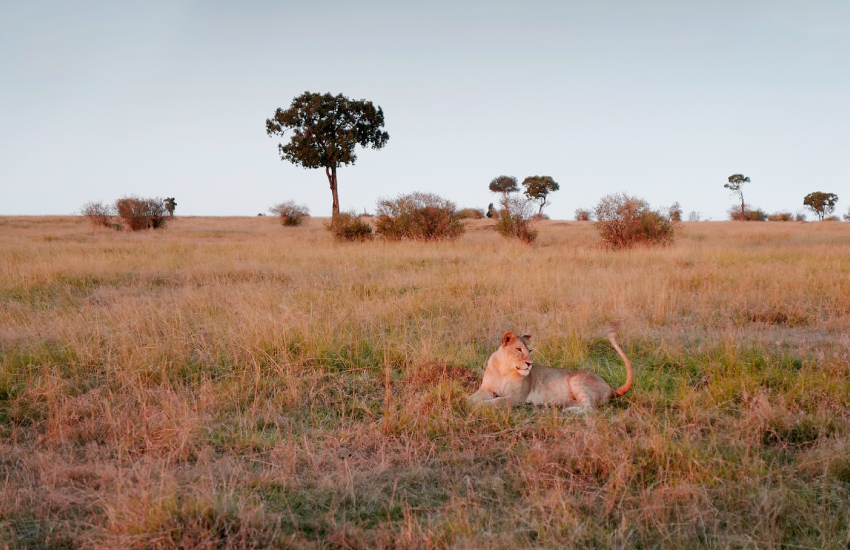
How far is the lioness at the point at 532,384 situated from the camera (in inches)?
170

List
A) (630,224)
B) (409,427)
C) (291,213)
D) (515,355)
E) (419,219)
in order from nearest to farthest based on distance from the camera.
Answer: (409,427), (515,355), (630,224), (419,219), (291,213)

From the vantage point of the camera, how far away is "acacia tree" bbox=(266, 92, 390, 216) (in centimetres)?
3150

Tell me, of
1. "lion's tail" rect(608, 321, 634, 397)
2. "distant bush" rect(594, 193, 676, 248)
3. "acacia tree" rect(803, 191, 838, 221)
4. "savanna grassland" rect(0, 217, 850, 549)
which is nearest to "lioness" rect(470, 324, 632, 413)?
"lion's tail" rect(608, 321, 634, 397)

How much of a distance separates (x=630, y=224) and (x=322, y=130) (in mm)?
19802

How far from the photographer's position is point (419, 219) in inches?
828

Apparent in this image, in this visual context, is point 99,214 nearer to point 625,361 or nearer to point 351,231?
point 351,231

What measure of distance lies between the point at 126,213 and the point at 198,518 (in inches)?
1268

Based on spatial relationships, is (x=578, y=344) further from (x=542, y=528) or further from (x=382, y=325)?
(x=542, y=528)

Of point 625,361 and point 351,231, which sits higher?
point 351,231

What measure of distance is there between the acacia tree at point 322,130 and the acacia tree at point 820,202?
191 ft

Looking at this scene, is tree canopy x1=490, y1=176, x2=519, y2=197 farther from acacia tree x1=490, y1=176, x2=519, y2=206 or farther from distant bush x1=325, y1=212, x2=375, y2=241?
distant bush x1=325, y1=212, x2=375, y2=241

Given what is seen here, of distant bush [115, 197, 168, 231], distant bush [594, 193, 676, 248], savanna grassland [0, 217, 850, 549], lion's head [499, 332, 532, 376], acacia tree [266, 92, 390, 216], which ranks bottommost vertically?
savanna grassland [0, 217, 850, 549]

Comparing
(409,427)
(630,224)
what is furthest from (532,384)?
(630,224)

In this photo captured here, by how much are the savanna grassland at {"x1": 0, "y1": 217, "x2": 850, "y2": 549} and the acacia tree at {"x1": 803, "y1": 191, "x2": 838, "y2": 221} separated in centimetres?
6879
